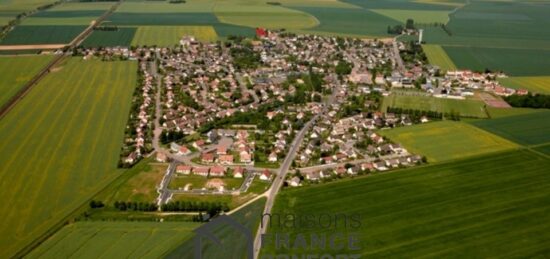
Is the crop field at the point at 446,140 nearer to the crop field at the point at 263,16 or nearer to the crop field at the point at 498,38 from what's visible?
the crop field at the point at 498,38

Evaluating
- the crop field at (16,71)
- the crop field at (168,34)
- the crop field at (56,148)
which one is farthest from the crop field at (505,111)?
the crop field at (16,71)

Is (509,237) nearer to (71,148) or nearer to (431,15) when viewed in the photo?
(71,148)

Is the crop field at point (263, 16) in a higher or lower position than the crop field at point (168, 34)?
higher

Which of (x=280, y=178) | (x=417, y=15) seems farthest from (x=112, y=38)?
(x=417, y=15)

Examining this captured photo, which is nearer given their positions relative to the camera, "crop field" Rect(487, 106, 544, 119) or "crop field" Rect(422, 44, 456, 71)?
"crop field" Rect(487, 106, 544, 119)

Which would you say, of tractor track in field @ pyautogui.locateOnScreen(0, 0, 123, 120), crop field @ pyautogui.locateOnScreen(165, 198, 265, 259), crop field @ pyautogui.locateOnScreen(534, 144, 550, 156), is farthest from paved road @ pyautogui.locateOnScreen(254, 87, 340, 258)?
tractor track in field @ pyautogui.locateOnScreen(0, 0, 123, 120)

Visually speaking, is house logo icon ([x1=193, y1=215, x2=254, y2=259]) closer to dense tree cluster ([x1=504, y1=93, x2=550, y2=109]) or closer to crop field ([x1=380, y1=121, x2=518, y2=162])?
crop field ([x1=380, y1=121, x2=518, y2=162])

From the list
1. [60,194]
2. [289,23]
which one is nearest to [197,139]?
[60,194]
